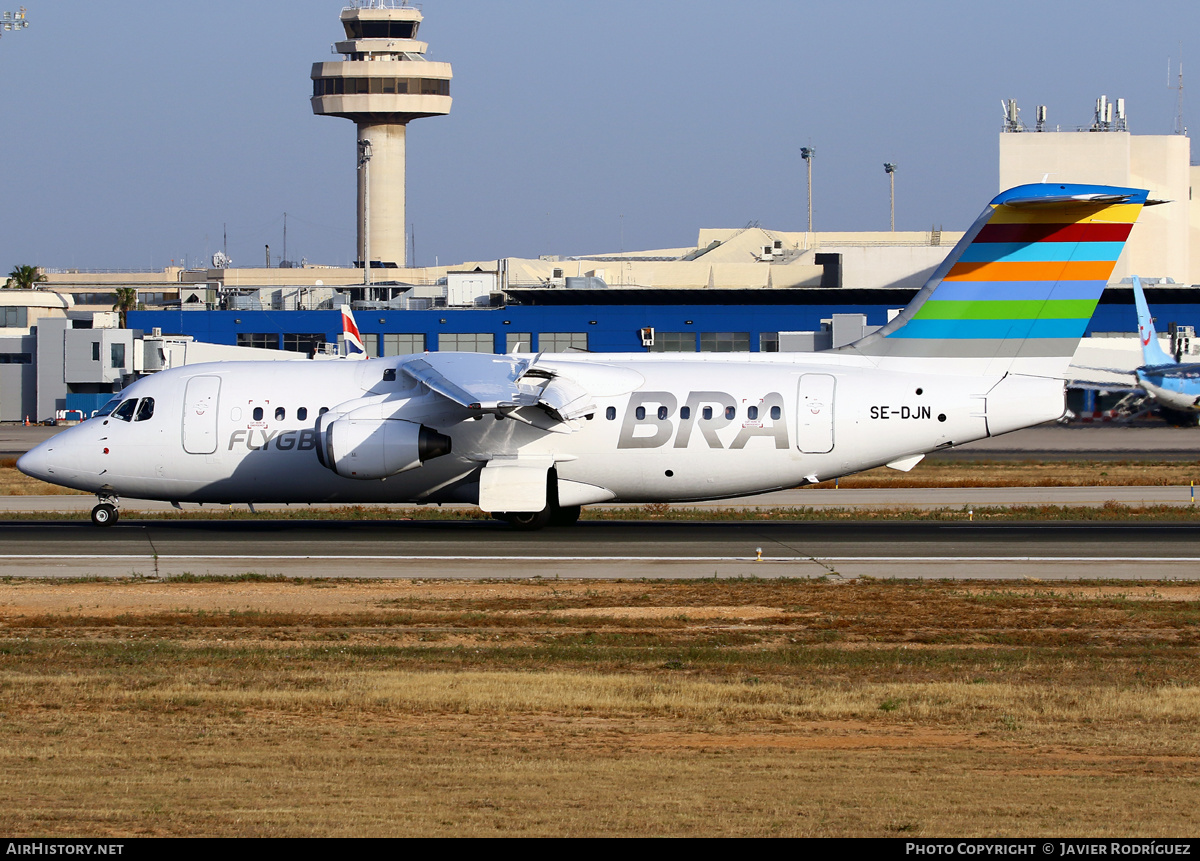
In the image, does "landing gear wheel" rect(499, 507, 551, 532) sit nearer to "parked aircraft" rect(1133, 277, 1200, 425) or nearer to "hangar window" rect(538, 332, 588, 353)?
"parked aircraft" rect(1133, 277, 1200, 425)

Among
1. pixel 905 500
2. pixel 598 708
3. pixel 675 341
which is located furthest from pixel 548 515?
pixel 675 341

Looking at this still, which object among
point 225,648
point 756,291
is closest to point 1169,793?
point 225,648

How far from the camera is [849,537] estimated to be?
27.6 metres

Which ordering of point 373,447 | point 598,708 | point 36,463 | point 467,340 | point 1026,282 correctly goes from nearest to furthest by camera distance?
point 598,708
point 373,447
point 1026,282
point 36,463
point 467,340

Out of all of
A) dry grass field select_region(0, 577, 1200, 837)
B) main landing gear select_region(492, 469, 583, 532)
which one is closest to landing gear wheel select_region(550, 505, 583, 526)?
main landing gear select_region(492, 469, 583, 532)

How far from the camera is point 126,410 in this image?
1152 inches

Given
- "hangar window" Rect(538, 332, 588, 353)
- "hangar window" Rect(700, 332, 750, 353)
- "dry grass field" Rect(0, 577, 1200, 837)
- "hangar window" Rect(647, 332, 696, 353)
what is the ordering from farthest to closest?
"hangar window" Rect(700, 332, 750, 353), "hangar window" Rect(647, 332, 696, 353), "hangar window" Rect(538, 332, 588, 353), "dry grass field" Rect(0, 577, 1200, 837)

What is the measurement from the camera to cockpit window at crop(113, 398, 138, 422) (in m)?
29.2

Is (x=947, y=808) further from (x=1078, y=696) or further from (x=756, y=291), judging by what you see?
(x=756, y=291)

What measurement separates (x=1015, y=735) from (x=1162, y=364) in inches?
2145

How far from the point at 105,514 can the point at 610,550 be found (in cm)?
1206

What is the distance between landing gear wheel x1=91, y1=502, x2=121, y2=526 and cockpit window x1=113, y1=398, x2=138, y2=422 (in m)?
2.18

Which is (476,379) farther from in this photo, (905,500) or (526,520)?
(905,500)

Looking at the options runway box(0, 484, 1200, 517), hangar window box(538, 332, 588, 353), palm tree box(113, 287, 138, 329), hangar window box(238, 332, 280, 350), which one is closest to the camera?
runway box(0, 484, 1200, 517)
